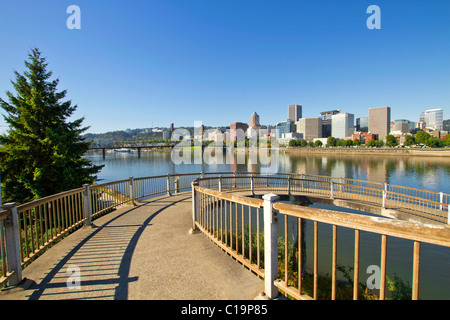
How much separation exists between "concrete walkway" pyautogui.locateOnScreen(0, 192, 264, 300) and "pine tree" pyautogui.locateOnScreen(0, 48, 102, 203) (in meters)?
7.25

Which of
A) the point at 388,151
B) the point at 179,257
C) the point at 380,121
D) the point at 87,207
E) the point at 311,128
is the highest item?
the point at 380,121

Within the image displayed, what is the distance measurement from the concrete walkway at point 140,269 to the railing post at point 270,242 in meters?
0.31

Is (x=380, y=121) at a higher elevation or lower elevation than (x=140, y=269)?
higher

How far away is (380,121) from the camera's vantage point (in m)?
184

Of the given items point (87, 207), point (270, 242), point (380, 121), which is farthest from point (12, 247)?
point (380, 121)

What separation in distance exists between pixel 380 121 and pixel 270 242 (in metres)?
225

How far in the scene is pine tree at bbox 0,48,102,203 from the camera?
427 inches

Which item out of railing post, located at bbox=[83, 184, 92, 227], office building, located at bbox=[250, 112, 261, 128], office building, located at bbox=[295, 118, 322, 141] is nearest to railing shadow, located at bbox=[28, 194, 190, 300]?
railing post, located at bbox=[83, 184, 92, 227]

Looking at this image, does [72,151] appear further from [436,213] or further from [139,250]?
[436,213]

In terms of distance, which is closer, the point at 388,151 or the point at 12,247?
the point at 12,247

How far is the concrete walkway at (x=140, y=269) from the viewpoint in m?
3.22
